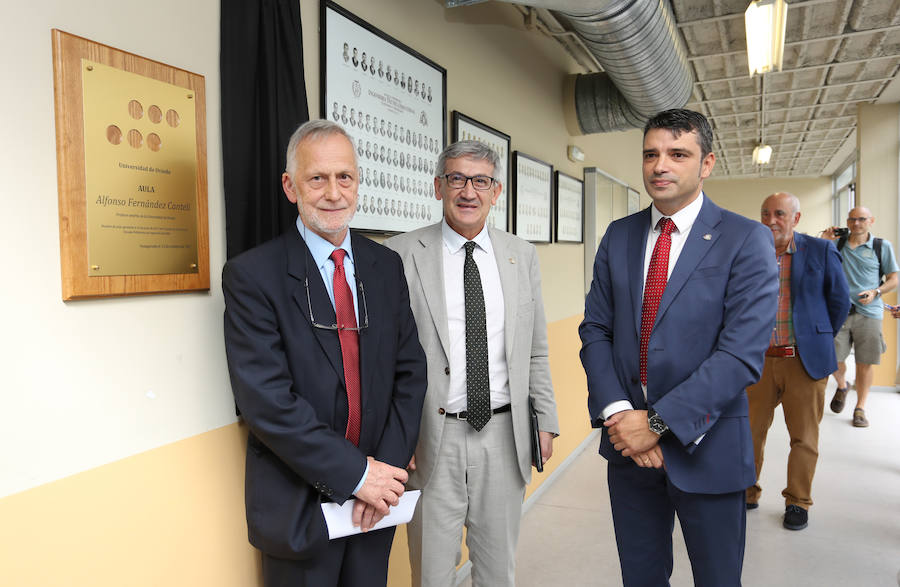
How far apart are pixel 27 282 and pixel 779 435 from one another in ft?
19.2

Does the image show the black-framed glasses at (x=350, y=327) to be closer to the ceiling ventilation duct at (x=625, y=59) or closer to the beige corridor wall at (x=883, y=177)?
the ceiling ventilation duct at (x=625, y=59)

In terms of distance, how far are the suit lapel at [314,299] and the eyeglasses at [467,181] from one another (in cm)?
65

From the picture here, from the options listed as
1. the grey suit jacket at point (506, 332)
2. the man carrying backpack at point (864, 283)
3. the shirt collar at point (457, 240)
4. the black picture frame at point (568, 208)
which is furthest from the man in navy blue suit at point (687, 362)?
the man carrying backpack at point (864, 283)

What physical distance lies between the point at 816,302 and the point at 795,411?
66cm

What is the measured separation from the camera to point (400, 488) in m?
1.56

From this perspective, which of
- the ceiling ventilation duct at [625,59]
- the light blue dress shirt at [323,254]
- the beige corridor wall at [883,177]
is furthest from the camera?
the beige corridor wall at [883,177]

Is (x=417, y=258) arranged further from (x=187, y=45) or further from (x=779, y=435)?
(x=779, y=435)

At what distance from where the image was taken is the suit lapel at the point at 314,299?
1.48m

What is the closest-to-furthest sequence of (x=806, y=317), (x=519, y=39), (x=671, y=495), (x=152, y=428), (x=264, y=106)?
1. (x=152, y=428)
2. (x=264, y=106)
3. (x=671, y=495)
4. (x=806, y=317)
5. (x=519, y=39)

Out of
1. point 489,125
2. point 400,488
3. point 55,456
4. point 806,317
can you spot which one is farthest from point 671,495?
point 489,125

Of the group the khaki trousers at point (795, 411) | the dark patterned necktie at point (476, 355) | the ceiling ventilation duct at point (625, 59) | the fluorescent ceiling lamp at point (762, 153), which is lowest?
the khaki trousers at point (795, 411)

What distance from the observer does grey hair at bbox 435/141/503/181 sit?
1979 millimetres

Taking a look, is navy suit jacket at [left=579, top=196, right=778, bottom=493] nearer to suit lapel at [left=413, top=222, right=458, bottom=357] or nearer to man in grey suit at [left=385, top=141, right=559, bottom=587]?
man in grey suit at [left=385, top=141, right=559, bottom=587]

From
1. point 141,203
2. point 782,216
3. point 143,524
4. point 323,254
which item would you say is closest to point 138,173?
point 141,203
